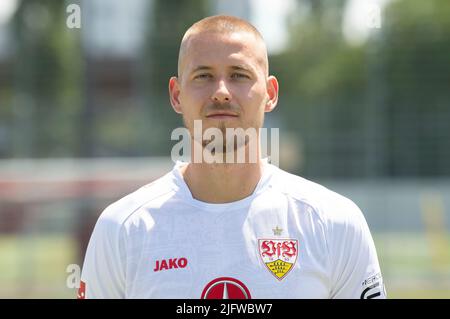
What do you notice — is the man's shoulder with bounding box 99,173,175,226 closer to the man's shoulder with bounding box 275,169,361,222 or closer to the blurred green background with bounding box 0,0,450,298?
the man's shoulder with bounding box 275,169,361,222

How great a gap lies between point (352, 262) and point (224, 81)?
2.53 feet

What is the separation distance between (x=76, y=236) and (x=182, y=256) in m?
10.4

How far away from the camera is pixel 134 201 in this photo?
281 centimetres

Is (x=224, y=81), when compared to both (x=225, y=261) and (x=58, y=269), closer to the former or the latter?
(x=225, y=261)

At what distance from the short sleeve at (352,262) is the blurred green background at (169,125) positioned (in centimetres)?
1068

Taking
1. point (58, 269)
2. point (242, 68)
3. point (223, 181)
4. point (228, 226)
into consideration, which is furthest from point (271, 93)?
point (58, 269)

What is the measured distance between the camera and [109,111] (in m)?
15.5

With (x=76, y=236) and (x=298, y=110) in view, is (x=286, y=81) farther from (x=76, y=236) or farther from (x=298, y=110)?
(x=76, y=236)

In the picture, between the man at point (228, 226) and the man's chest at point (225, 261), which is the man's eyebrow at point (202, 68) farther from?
the man's chest at point (225, 261)

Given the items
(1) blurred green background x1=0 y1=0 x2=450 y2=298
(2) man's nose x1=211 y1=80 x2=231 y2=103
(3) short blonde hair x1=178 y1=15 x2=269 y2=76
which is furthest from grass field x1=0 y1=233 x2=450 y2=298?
(2) man's nose x1=211 y1=80 x2=231 y2=103

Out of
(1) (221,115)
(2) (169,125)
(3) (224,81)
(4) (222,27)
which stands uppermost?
(2) (169,125)

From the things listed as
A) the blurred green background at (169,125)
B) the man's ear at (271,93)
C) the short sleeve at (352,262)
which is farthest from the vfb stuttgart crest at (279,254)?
the blurred green background at (169,125)

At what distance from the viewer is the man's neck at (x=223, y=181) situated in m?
2.82

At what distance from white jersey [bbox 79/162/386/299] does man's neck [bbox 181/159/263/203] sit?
0.05 m
